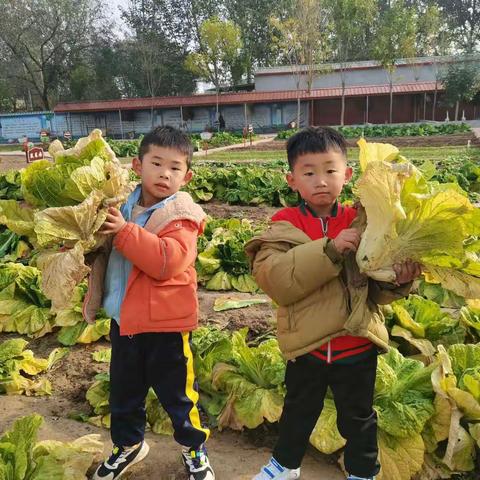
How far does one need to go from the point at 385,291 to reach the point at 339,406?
0.65 metres

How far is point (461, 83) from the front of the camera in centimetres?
3341

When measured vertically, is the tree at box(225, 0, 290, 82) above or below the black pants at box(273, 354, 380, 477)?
above

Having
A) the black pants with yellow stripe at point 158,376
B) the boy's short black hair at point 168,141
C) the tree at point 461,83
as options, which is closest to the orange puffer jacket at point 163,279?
the black pants with yellow stripe at point 158,376

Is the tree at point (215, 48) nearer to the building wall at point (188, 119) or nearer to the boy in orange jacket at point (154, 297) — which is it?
the building wall at point (188, 119)

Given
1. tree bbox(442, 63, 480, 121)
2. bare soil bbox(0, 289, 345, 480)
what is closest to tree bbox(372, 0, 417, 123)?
tree bbox(442, 63, 480, 121)

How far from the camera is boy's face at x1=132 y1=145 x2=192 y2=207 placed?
246 cm

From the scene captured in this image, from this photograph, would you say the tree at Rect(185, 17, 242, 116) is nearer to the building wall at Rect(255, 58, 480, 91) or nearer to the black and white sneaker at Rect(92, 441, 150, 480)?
the building wall at Rect(255, 58, 480, 91)

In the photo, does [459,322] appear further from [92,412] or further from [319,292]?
[92,412]

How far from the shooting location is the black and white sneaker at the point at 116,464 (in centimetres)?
275

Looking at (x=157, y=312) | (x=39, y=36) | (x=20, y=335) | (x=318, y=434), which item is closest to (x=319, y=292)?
(x=157, y=312)

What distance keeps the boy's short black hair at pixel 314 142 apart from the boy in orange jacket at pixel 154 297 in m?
0.56

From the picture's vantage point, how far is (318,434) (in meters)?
2.84

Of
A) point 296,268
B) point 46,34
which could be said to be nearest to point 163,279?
point 296,268

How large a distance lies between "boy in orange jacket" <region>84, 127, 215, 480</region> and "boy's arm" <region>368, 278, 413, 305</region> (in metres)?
0.90
